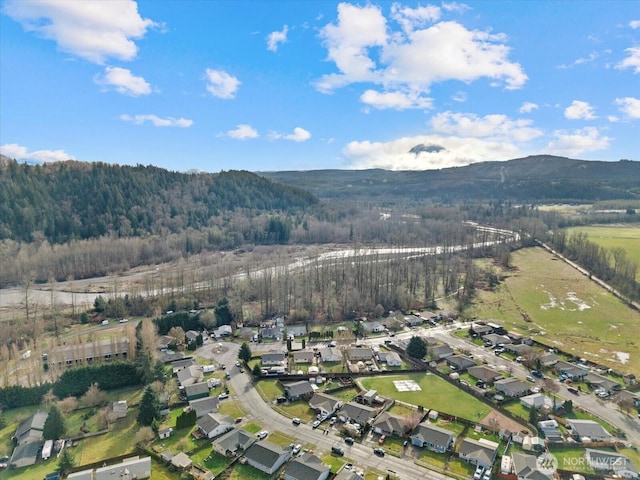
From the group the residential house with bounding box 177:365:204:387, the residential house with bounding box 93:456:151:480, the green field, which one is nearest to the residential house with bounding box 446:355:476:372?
the residential house with bounding box 177:365:204:387

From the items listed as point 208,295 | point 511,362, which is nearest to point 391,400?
point 511,362

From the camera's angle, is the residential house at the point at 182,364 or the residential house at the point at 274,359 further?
the residential house at the point at 274,359

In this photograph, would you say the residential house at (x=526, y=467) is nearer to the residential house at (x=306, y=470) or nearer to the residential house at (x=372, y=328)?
the residential house at (x=306, y=470)

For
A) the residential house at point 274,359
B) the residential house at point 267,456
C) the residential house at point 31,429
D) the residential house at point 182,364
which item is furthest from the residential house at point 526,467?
the residential house at point 31,429

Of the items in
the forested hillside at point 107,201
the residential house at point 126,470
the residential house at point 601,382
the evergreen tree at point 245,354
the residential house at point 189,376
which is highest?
the forested hillside at point 107,201

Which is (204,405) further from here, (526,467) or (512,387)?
(512,387)

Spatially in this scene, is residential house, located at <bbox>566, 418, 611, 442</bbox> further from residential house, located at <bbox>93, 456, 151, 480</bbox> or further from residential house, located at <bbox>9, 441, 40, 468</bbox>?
residential house, located at <bbox>9, 441, 40, 468</bbox>

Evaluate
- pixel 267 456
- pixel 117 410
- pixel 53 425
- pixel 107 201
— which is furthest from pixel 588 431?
pixel 107 201
